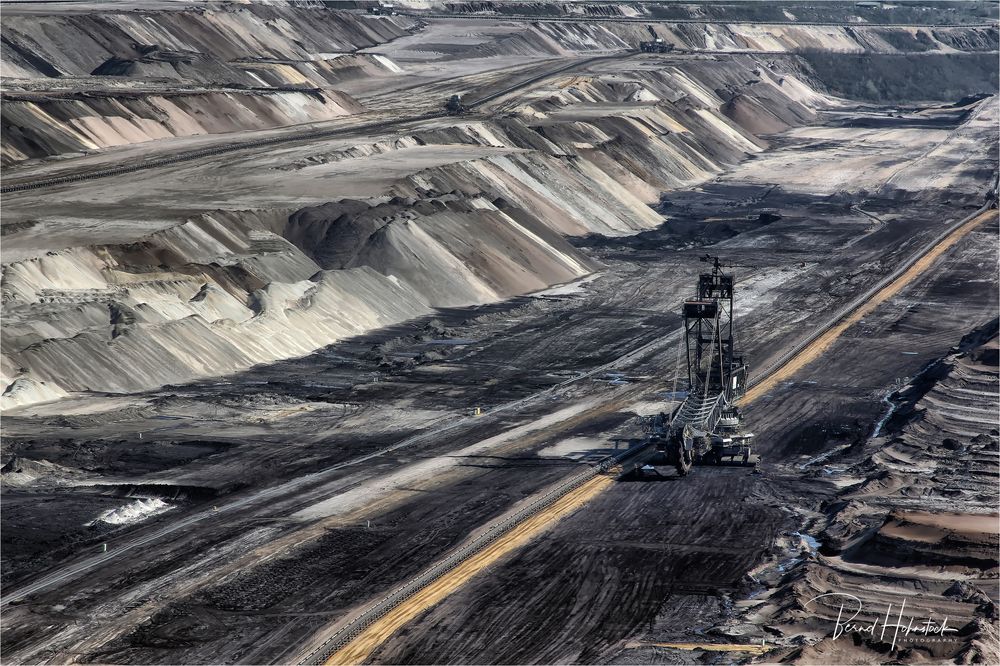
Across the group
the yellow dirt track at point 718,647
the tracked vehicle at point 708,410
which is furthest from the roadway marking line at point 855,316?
the yellow dirt track at point 718,647

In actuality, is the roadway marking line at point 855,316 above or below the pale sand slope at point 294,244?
below

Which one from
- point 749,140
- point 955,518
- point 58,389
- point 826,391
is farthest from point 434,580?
point 749,140

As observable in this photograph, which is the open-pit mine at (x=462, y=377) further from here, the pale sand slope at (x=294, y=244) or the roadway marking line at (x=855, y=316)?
the roadway marking line at (x=855, y=316)

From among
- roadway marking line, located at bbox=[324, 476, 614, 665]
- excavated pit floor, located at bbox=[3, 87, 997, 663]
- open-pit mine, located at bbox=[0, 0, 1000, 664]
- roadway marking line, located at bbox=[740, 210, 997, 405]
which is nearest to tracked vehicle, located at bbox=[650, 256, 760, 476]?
open-pit mine, located at bbox=[0, 0, 1000, 664]

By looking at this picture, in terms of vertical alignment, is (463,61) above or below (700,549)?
above

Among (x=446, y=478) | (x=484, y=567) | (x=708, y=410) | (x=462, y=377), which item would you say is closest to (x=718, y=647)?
(x=484, y=567)

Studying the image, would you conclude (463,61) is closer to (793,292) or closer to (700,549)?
(793,292)
